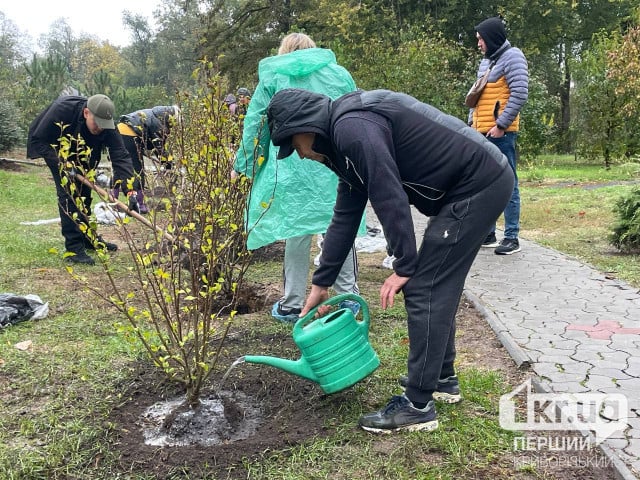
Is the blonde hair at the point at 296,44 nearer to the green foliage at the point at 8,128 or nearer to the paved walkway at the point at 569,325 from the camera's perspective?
the paved walkway at the point at 569,325

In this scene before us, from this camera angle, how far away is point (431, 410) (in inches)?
105

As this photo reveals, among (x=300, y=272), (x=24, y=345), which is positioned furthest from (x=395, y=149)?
(x=24, y=345)

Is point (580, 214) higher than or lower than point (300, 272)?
lower

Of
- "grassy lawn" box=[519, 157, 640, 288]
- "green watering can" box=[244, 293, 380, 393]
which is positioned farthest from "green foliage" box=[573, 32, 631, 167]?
→ "green watering can" box=[244, 293, 380, 393]

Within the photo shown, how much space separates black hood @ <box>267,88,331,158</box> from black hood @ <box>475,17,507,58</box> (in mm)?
3683

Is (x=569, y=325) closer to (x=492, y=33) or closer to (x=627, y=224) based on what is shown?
(x=627, y=224)

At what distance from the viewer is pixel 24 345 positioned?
372cm

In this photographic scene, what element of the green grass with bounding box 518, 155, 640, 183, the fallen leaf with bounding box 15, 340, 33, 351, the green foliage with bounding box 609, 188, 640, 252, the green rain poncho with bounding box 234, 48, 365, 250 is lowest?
the green grass with bounding box 518, 155, 640, 183

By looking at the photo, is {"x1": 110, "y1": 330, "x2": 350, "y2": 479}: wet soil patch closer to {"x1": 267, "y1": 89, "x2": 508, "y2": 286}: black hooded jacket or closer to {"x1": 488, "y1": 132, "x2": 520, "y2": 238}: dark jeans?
A: {"x1": 267, "y1": 89, "x2": 508, "y2": 286}: black hooded jacket

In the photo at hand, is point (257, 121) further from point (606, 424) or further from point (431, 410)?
point (606, 424)

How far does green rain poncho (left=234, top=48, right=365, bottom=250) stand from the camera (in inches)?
150

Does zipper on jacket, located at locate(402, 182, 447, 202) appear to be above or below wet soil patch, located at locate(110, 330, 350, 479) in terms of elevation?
above

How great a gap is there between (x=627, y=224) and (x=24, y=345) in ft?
17.3

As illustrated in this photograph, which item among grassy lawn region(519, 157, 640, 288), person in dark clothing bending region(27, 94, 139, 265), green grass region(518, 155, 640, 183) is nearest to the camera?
person in dark clothing bending region(27, 94, 139, 265)
